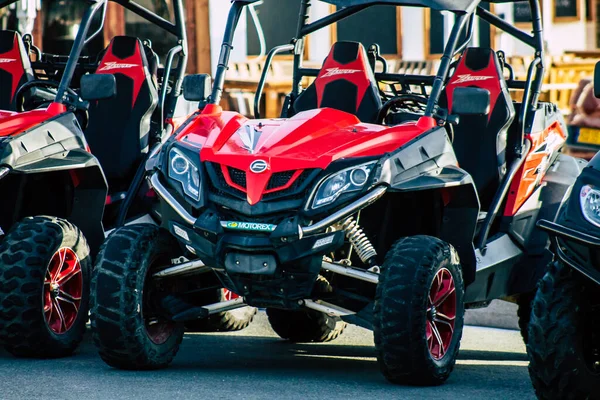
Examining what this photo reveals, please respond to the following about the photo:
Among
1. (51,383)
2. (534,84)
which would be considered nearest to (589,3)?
(534,84)

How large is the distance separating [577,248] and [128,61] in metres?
4.31

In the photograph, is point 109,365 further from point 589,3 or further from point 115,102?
point 589,3

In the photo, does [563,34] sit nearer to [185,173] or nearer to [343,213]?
[185,173]

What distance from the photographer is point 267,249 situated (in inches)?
252

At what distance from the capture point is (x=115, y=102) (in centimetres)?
905

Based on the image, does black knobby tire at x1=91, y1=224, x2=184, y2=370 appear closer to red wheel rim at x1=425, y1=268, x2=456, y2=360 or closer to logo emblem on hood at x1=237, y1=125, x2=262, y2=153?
logo emblem on hood at x1=237, y1=125, x2=262, y2=153

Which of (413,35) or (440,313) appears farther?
(413,35)

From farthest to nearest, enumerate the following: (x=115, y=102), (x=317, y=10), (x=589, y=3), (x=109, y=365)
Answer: (x=589, y=3)
(x=317, y=10)
(x=115, y=102)
(x=109, y=365)

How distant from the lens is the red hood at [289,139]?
6.54 meters

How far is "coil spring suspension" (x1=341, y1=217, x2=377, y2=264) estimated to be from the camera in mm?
6582

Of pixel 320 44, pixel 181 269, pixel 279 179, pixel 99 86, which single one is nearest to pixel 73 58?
pixel 99 86

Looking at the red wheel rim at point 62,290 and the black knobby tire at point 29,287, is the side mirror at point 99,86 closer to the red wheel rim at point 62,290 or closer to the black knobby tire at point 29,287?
the black knobby tire at point 29,287

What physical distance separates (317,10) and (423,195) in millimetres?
11274

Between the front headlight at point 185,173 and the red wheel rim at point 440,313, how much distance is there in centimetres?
120
